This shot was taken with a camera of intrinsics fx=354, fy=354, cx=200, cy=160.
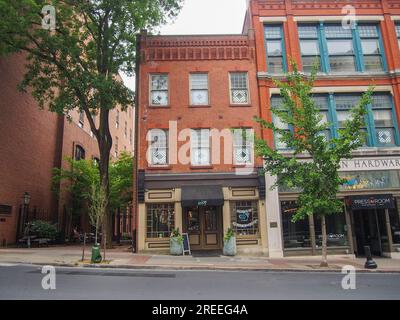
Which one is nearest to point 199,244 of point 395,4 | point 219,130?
point 219,130

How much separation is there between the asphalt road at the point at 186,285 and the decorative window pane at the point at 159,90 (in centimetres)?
994

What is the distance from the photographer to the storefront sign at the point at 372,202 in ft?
57.2

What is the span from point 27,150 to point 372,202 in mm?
20704

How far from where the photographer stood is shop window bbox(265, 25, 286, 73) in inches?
774

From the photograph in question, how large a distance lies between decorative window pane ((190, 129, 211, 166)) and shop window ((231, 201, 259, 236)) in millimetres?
2743

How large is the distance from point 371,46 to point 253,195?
1103cm

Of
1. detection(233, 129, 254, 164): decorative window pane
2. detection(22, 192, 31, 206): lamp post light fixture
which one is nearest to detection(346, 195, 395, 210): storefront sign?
detection(233, 129, 254, 164): decorative window pane

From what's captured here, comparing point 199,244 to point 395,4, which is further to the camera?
point 395,4

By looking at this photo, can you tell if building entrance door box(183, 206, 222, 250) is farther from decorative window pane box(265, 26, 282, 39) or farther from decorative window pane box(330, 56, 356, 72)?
decorative window pane box(330, 56, 356, 72)

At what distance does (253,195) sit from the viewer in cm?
1803

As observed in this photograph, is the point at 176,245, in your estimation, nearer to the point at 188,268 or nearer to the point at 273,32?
the point at 188,268
